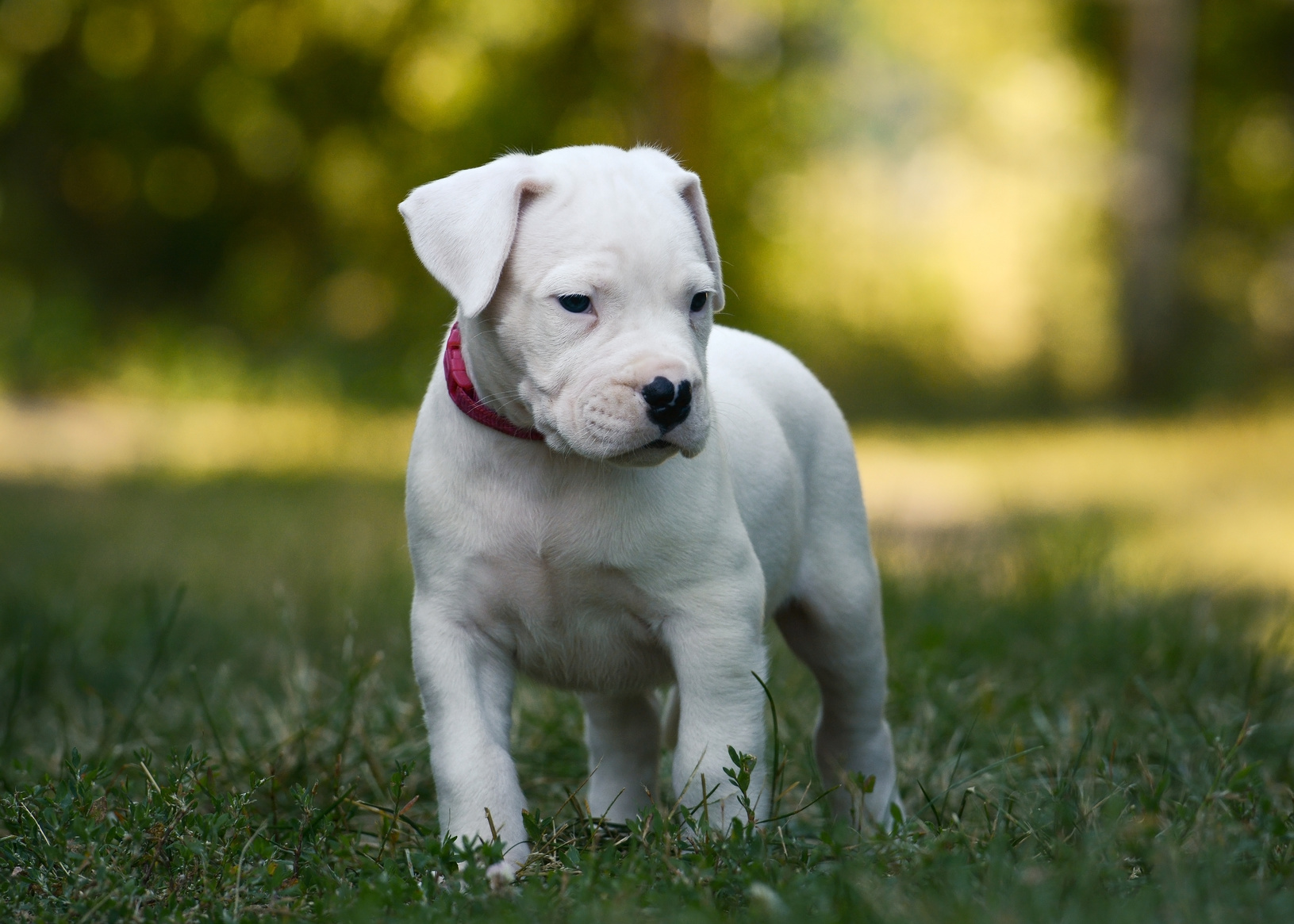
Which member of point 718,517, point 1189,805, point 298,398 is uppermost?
point 718,517

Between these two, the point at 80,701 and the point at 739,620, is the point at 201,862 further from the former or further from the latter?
the point at 80,701

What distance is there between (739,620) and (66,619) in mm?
3011

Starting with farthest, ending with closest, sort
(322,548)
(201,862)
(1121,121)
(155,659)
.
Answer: (1121,121) → (322,548) → (155,659) → (201,862)

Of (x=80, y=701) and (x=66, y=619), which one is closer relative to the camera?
(x=80, y=701)

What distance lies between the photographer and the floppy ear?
2.85m

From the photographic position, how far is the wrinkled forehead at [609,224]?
8.51 feet

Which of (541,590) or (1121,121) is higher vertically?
(1121,121)

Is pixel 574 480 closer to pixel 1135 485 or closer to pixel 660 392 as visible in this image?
pixel 660 392

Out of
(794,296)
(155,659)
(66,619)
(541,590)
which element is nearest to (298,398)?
(794,296)

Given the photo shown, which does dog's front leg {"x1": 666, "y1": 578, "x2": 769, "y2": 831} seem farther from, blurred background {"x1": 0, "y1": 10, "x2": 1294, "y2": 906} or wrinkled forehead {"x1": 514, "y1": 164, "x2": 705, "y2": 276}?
blurred background {"x1": 0, "y1": 10, "x2": 1294, "y2": 906}

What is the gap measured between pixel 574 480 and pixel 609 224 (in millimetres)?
501

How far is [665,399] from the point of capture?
2434 millimetres

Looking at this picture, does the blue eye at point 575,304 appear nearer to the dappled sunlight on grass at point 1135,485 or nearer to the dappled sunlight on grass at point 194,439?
the dappled sunlight on grass at point 1135,485

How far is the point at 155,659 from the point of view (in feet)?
11.6
